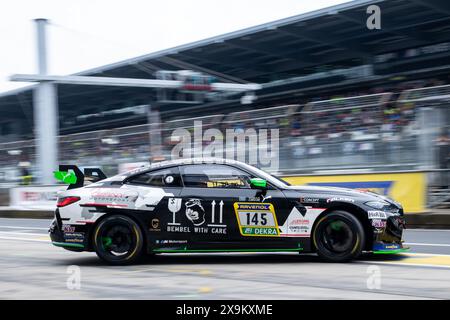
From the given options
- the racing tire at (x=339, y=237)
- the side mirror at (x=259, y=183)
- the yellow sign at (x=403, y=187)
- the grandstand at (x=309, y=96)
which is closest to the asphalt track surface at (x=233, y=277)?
the racing tire at (x=339, y=237)

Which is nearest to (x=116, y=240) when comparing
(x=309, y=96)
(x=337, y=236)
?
(x=337, y=236)

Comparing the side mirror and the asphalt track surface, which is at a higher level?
the side mirror

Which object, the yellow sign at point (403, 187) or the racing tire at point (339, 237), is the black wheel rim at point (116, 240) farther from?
the yellow sign at point (403, 187)

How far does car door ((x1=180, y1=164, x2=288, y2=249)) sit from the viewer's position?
300 inches

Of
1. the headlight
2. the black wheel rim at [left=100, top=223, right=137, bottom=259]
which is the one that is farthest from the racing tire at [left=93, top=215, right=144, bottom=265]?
the headlight

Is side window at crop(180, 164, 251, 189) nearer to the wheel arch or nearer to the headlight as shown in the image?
the wheel arch

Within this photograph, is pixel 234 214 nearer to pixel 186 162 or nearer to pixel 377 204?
pixel 186 162

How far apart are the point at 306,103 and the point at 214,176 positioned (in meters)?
13.6

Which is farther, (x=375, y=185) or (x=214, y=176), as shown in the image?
(x=375, y=185)

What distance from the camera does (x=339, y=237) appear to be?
7574mm

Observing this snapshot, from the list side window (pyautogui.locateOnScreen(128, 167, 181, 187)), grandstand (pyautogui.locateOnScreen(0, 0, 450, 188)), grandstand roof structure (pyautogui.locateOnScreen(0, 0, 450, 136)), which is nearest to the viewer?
side window (pyautogui.locateOnScreen(128, 167, 181, 187))

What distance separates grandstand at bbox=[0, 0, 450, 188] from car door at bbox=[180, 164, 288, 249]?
7.26 m

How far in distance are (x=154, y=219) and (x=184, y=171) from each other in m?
0.73

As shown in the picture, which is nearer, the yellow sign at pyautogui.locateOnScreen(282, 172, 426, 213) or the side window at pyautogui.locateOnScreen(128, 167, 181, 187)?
the side window at pyautogui.locateOnScreen(128, 167, 181, 187)
